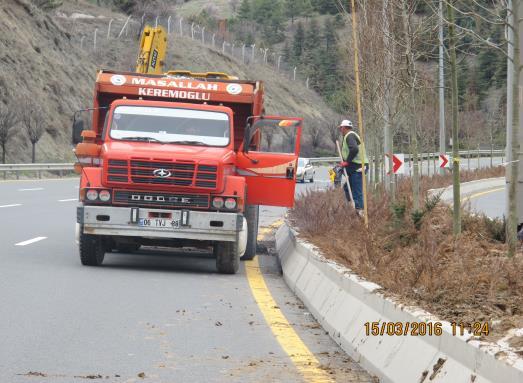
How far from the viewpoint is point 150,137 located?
14.5 m

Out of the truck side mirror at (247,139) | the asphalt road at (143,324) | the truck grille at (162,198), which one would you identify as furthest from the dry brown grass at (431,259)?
the truck grille at (162,198)

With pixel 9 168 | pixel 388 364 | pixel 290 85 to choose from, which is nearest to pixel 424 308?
pixel 388 364

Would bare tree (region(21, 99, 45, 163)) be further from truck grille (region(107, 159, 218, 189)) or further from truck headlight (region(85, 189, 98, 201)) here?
truck grille (region(107, 159, 218, 189))

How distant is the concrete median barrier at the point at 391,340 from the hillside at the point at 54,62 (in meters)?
44.6

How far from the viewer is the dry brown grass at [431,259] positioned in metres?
7.68

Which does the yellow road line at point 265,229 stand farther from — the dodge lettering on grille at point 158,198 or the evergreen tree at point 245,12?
the evergreen tree at point 245,12

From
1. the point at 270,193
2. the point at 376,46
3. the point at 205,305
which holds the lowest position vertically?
the point at 205,305

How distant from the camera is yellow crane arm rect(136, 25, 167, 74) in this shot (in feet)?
77.0

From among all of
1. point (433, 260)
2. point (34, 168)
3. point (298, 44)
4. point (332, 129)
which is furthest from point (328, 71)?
point (433, 260)

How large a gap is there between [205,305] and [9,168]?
34.9 meters

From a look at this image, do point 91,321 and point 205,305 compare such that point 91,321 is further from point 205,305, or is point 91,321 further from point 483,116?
point 483,116

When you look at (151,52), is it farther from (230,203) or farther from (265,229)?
(230,203)

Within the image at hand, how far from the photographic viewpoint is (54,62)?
6325 cm

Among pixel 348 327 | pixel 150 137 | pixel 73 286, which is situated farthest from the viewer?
pixel 150 137
